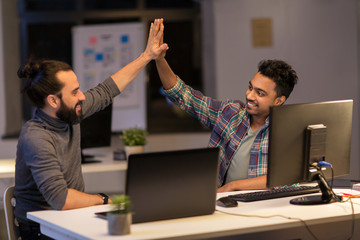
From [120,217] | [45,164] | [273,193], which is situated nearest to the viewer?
[120,217]

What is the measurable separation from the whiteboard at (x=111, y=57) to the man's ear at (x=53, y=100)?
3839mm

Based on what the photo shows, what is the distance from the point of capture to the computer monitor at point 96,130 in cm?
433

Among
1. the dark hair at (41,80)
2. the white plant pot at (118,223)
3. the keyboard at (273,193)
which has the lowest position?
the keyboard at (273,193)

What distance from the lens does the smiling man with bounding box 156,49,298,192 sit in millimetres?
3012

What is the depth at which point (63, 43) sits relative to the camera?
6.61 m

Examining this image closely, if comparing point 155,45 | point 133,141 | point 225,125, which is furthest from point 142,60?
point 133,141

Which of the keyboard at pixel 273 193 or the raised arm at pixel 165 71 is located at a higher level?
the raised arm at pixel 165 71

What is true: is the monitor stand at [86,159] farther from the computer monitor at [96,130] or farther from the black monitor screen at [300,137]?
the black monitor screen at [300,137]

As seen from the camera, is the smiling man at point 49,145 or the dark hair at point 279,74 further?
the dark hair at point 279,74

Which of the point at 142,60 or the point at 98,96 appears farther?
the point at 142,60

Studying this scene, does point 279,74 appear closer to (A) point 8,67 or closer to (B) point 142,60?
(B) point 142,60

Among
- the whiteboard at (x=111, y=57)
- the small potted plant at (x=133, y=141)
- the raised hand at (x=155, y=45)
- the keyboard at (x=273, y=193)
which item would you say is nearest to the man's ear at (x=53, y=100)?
the raised hand at (x=155, y=45)

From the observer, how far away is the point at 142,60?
301cm

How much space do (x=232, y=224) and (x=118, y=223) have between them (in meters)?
0.43
